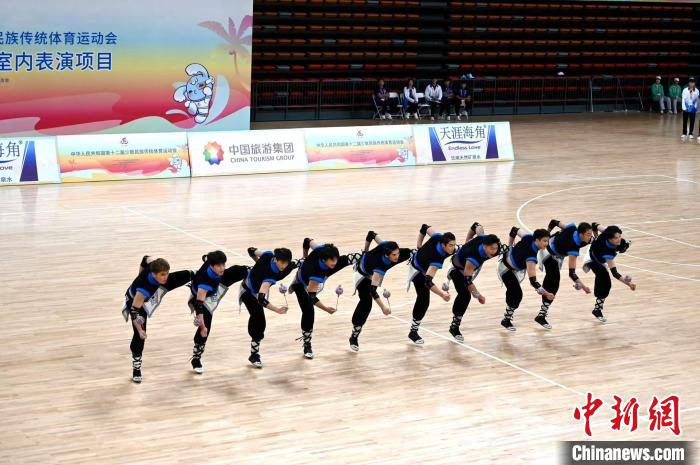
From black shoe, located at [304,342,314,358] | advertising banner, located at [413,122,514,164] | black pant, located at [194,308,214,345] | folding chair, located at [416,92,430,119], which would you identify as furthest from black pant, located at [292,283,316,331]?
folding chair, located at [416,92,430,119]

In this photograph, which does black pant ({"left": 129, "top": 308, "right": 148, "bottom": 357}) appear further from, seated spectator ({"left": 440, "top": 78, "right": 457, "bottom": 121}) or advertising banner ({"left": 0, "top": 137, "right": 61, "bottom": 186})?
seated spectator ({"left": 440, "top": 78, "right": 457, "bottom": 121})

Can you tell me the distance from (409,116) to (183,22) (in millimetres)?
9938

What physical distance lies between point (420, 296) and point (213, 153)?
41.9ft

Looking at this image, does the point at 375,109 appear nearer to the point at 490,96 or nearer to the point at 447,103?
the point at 447,103

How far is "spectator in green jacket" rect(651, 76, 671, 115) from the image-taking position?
139 ft

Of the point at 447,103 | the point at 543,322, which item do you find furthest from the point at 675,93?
the point at 543,322

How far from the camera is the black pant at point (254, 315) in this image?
12.9 metres

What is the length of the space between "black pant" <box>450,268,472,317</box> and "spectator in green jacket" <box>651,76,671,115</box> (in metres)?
30.4

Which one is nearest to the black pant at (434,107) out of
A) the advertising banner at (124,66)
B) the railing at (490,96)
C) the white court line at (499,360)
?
the railing at (490,96)

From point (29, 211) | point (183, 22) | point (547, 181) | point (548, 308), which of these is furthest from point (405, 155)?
point (548, 308)

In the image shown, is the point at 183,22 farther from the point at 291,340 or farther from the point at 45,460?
the point at 45,460

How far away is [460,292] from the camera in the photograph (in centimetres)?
1443

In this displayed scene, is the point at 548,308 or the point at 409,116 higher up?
the point at 409,116

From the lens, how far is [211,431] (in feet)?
36.9
